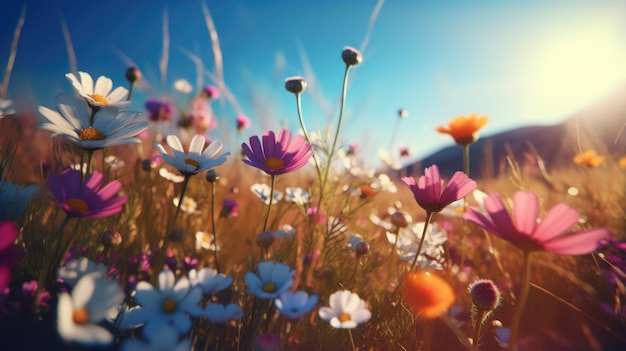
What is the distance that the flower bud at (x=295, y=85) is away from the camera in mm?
883

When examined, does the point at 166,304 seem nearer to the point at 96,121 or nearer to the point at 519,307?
the point at 96,121

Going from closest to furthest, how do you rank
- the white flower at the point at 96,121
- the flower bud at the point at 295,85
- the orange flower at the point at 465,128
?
the white flower at the point at 96,121 → the flower bud at the point at 295,85 → the orange flower at the point at 465,128

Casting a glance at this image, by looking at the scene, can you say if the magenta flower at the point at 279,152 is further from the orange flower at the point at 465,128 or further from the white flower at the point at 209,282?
the orange flower at the point at 465,128

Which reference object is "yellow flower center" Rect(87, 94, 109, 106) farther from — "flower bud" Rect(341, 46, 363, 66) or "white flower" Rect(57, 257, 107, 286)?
"flower bud" Rect(341, 46, 363, 66)

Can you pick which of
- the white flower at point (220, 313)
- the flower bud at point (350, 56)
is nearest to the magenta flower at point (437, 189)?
the white flower at point (220, 313)

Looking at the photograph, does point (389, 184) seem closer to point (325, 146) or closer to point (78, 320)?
point (325, 146)

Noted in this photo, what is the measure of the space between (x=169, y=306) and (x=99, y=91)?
466mm

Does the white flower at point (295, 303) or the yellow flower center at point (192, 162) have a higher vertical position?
the yellow flower center at point (192, 162)

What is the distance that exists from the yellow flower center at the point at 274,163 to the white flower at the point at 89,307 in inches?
13.4

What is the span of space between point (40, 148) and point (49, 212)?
3.96ft

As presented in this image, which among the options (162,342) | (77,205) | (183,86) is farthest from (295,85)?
(183,86)

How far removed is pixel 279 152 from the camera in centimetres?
72

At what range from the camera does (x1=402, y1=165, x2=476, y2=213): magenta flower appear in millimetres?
612

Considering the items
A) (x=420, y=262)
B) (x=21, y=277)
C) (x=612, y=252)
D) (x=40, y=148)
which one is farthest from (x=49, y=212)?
(x=612, y=252)
